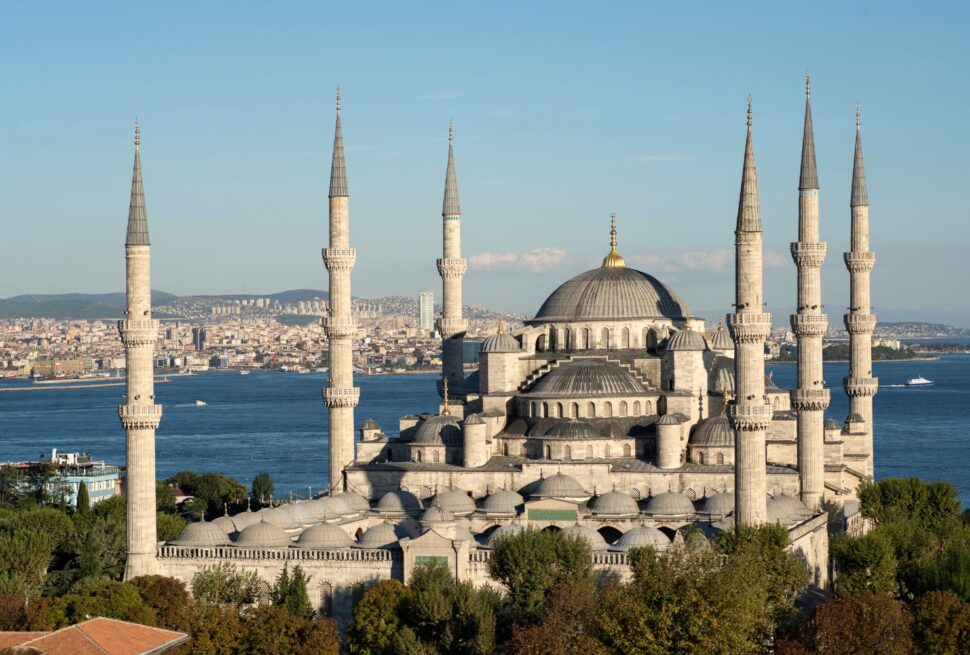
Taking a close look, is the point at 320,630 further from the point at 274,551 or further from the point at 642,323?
the point at 642,323

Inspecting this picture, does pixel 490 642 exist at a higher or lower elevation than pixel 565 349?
lower

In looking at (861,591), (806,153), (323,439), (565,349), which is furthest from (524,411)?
(323,439)

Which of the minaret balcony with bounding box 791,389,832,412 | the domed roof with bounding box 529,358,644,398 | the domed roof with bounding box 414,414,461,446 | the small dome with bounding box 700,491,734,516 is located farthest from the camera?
the domed roof with bounding box 529,358,644,398

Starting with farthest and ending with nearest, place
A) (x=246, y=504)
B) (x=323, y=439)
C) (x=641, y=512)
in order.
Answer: (x=323, y=439), (x=246, y=504), (x=641, y=512)

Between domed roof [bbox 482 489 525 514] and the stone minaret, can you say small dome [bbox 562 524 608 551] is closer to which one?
domed roof [bbox 482 489 525 514]

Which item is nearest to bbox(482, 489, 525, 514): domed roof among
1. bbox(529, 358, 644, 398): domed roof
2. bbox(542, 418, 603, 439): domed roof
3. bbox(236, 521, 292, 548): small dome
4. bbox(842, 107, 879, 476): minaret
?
bbox(542, 418, 603, 439): domed roof

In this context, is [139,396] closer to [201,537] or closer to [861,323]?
[201,537]
